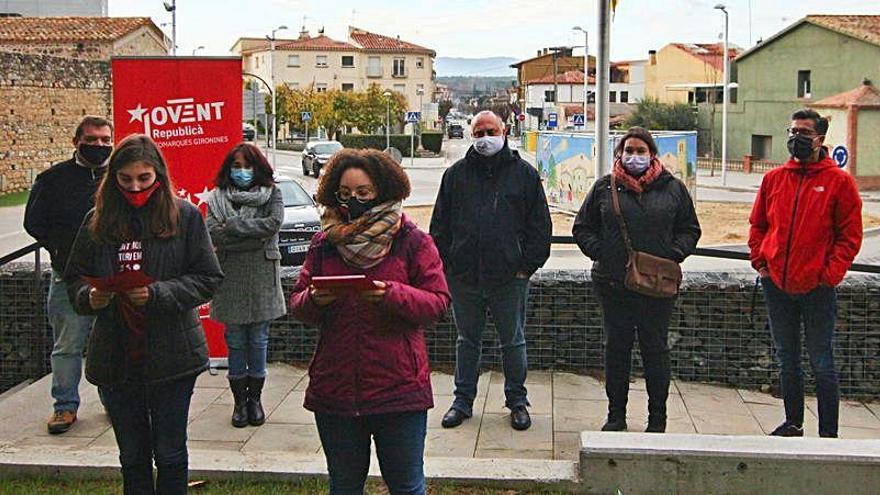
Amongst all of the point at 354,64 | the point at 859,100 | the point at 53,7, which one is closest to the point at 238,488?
the point at 859,100

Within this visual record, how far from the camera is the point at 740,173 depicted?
48.9m

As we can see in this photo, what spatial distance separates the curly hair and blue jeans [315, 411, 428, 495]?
0.83 meters

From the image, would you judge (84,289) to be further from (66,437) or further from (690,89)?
(690,89)

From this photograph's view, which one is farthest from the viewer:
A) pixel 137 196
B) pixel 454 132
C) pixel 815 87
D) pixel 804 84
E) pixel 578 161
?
pixel 454 132

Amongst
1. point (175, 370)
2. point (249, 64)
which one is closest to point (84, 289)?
point (175, 370)

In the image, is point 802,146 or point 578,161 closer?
point 802,146

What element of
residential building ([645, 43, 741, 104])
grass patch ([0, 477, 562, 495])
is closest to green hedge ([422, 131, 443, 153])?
residential building ([645, 43, 741, 104])

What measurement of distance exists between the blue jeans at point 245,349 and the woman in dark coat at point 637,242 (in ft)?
6.71

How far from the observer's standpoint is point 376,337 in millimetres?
3771

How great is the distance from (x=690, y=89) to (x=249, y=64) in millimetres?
61444

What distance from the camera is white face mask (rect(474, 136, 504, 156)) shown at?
19.0 feet

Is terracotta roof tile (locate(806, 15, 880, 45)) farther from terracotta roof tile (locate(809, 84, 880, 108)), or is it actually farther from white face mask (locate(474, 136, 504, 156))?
white face mask (locate(474, 136, 504, 156))

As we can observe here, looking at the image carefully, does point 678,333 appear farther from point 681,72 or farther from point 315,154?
point 681,72

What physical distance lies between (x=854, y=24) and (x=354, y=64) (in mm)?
66048
